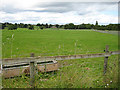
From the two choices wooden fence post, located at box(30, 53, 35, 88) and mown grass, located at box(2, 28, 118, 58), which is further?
mown grass, located at box(2, 28, 118, 58)

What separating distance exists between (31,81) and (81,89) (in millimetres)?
1408

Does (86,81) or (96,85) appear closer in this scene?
(86,81)

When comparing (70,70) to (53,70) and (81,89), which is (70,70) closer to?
(81,89)

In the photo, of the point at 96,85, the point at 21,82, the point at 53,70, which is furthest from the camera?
the point at 53,70

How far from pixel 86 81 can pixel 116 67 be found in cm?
108

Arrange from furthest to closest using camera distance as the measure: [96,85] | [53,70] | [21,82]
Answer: [53,70] < [96,85] < [21,82]

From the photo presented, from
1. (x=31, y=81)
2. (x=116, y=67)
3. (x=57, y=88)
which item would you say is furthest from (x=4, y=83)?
(x=116, y=67)

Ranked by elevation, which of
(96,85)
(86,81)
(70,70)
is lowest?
(96,85)

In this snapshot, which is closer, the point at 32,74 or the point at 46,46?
the point at 32,74

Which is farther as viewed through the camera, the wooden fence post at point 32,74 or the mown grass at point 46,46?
the mown grass at point 46,46

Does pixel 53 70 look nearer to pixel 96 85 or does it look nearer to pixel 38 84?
pixel 38 84

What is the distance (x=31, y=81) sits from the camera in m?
3.45

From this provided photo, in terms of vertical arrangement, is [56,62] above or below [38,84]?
above

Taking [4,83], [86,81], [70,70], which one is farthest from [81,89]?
[4,83]
